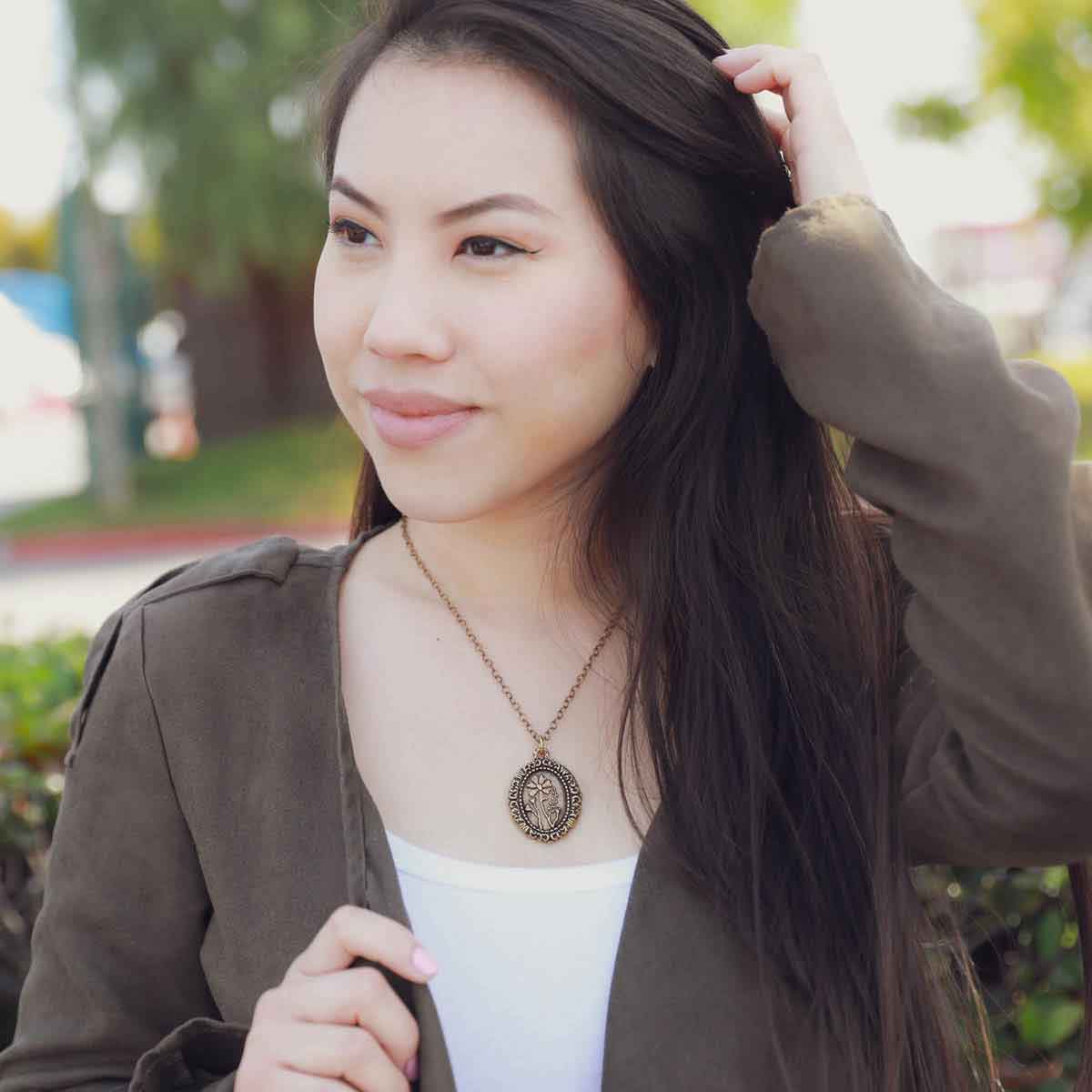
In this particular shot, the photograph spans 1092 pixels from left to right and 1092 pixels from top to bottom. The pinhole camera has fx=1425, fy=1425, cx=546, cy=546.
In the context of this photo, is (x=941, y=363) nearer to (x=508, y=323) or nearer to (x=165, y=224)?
(x=508, y=323)

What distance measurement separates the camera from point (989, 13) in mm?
20047

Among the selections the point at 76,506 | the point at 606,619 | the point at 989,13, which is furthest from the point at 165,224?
the point at 606,619

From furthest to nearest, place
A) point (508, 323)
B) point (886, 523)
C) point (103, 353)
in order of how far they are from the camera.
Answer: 1. point (103, 353)
2. point (886, 523)
3. point (508, 323)

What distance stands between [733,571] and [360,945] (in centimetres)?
73

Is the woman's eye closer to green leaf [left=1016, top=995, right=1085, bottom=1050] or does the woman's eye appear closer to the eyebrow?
the eyebrow

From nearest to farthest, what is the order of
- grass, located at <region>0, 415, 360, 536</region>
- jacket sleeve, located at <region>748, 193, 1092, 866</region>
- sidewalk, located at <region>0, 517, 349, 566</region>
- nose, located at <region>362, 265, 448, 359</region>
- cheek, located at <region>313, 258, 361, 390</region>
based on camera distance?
jacket sleeve, located at <region>748, 193, 1092, 866</region> < nose, located at <region>362, 265, 448, 359</region> < cheek, located at <region>313, 258, 361, 390</region> < sidewalk, located at <region>0, 517, 349, 566</region> < grass, located at <region>0, 415, 360, 536</region>

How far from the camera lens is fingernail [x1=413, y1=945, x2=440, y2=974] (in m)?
1.52

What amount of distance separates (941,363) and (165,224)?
48.9 ft

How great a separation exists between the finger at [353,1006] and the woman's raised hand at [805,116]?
43.0 inches

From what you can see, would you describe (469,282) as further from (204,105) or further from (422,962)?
(204,105)

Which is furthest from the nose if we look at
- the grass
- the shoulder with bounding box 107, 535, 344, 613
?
the grass

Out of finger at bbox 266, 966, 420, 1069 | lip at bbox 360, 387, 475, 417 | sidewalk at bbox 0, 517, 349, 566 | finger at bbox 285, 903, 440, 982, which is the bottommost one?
finger at bbox 266, 966, 420, 1069

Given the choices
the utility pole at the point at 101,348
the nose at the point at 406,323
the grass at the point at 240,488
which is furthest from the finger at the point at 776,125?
the utility pole at the point at 101,348

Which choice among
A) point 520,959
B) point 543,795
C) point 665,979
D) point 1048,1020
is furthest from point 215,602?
point 1048,1020
